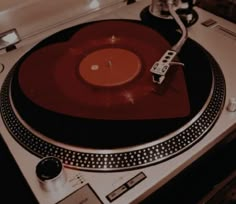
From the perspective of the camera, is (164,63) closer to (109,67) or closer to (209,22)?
(109,67)

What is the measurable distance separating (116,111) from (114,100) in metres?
0.04

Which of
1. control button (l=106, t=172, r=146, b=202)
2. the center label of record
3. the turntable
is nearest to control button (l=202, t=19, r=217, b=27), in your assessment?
the turntable

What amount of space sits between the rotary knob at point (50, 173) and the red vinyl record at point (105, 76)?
13 cm

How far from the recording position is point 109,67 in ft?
2.76

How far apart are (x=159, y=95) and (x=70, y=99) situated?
0.22 m

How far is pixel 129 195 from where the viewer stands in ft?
1.99

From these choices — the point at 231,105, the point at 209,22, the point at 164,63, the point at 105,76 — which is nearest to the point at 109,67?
the point at 105,76

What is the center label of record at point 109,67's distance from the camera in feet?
2.61

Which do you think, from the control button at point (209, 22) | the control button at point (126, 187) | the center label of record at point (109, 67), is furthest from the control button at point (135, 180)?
the control button at point (209, 22)

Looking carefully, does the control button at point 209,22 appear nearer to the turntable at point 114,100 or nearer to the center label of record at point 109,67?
the turntable at point 114,100

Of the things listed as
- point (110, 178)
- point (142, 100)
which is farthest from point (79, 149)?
point (142, 100)

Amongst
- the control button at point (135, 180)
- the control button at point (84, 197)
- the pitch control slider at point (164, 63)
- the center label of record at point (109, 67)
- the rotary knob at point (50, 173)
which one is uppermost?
the center label of record at point (109, 67)

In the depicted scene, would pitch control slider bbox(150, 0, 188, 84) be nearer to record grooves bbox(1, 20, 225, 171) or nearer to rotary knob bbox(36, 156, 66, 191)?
record grooves bbox(1, 20, 225, 171)

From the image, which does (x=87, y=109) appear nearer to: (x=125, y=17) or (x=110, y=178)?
(x=110, y=178)
